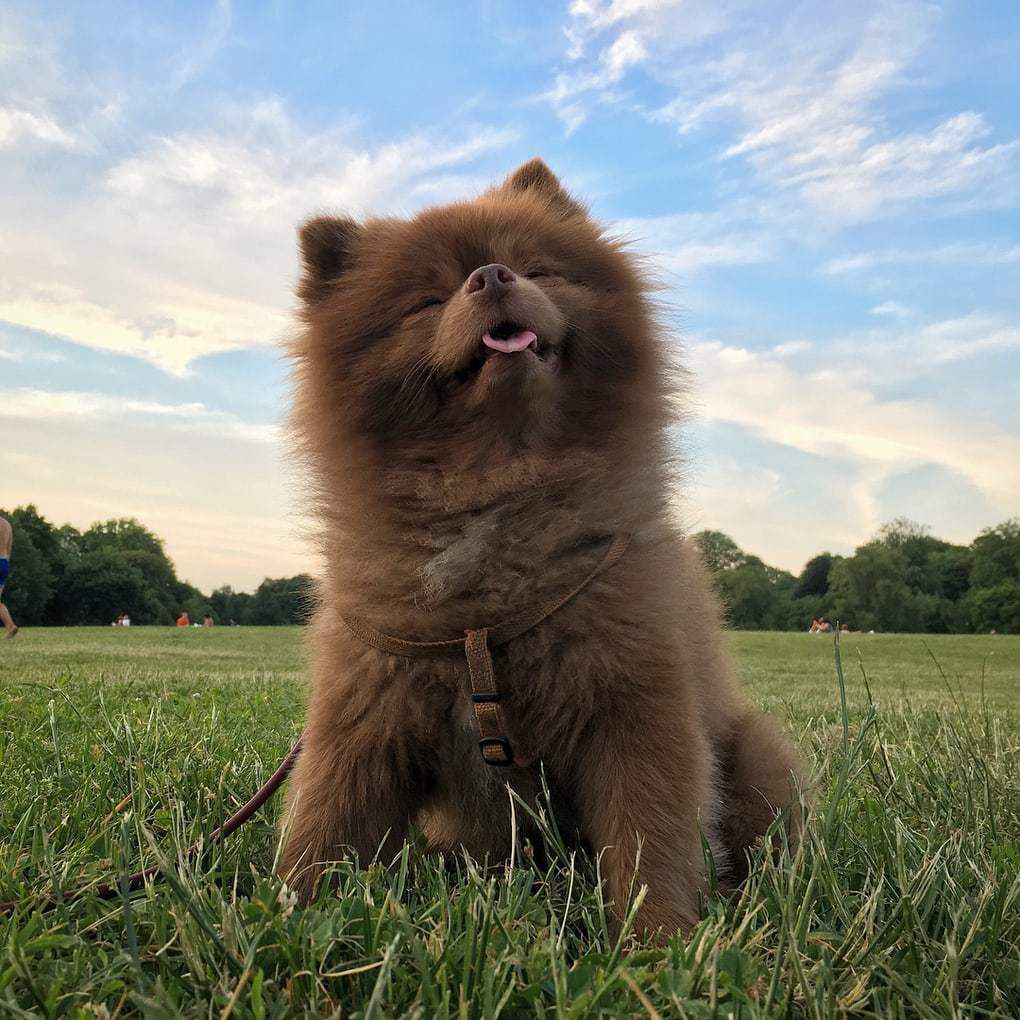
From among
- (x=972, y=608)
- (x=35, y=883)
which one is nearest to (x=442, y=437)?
(x=35, y=883)

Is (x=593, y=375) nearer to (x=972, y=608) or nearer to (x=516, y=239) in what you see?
(x=516, y=239)

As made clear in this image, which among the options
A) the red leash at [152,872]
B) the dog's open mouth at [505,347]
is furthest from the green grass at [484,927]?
the dog's open mouth at [505,347]

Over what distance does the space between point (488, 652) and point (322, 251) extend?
1.48 metres

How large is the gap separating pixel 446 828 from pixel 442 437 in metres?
1.10

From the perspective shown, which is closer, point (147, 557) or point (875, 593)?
point (875, 593)

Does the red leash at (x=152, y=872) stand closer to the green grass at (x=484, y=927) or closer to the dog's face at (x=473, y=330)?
the green grass at (x=484, y=927)

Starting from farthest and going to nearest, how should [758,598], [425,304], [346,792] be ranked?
[758,598]
[425,304]
[346,792]

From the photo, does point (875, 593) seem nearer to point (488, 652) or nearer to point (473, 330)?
point (473, 330)

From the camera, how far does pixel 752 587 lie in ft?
197

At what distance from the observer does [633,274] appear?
9.73ft

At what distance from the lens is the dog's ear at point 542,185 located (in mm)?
3307

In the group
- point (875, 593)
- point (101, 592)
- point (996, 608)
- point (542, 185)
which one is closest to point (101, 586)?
point (101, 592)

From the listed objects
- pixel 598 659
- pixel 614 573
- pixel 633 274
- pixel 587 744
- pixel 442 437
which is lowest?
pixel 587 744

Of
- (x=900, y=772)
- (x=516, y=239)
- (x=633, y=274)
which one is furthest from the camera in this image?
(x=900, y=772)
